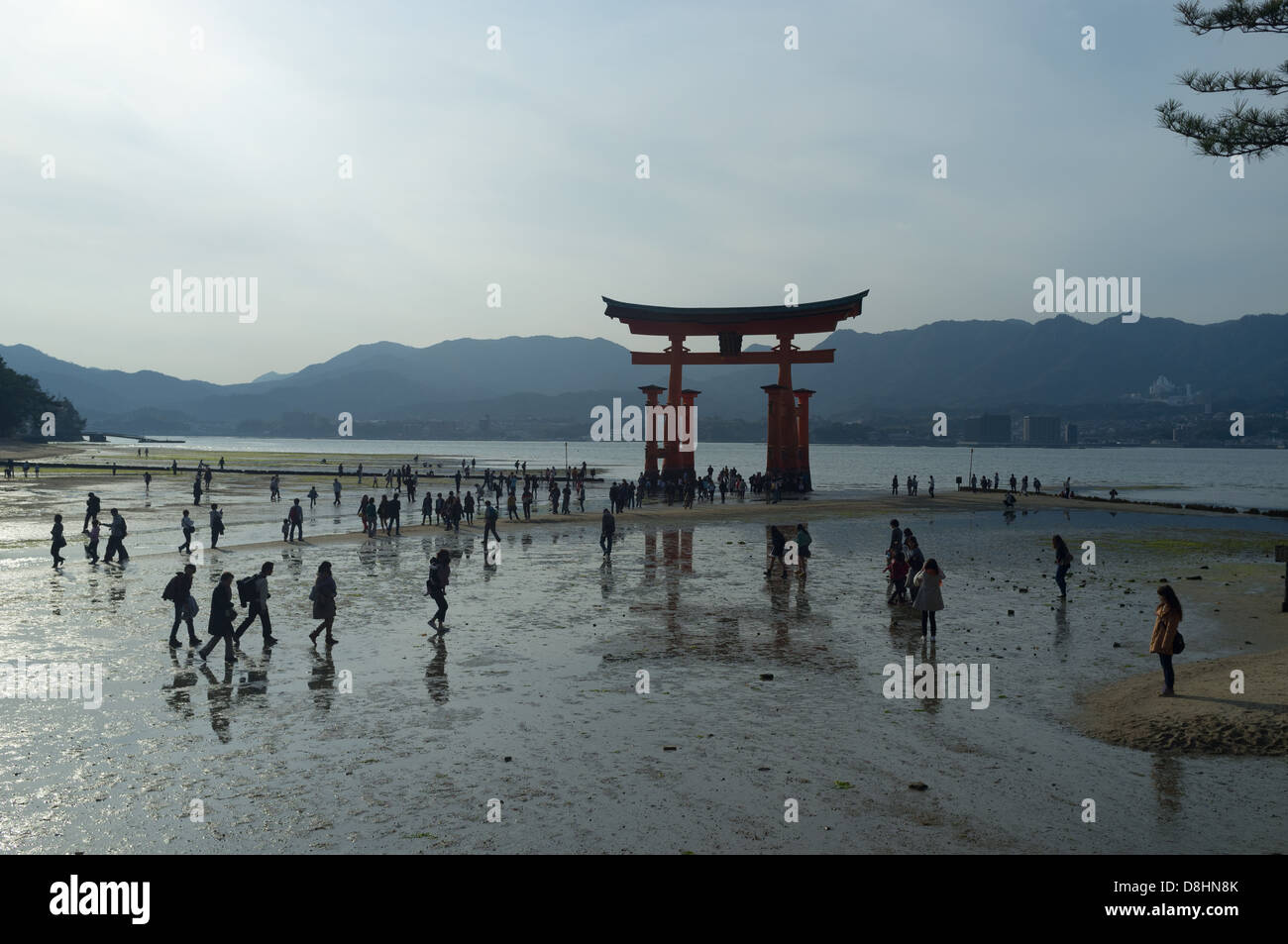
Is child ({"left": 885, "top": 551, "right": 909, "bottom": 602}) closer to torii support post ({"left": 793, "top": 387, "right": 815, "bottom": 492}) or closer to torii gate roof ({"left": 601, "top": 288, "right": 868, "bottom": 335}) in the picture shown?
torii gate roof ({"left": 601, "top": 288, "right": 868, "bottom": 335})

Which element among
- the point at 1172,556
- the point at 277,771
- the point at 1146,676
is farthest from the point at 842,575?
the point at 277,771

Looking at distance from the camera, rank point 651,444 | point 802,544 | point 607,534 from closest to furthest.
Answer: point 802,544 < point 607,534 < point 651,444

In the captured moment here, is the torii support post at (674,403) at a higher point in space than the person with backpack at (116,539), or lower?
higher

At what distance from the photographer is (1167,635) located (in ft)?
35.5

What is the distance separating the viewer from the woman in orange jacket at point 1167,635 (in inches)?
425

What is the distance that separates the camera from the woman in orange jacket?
10.8m

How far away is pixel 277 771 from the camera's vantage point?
8.30m

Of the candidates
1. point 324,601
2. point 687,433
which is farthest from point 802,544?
point 687,433

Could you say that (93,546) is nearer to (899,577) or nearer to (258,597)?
(258,597)

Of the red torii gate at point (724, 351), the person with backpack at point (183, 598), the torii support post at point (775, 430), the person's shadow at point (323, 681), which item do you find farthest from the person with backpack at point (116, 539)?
the torii support post at point (775, 430)

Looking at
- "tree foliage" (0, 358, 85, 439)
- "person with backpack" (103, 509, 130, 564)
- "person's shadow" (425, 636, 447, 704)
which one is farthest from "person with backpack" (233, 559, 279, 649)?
"tree foliage" (0, 358, 85, 439)

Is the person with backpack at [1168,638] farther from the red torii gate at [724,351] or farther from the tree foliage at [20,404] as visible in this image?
the tree foliage at [20,404]

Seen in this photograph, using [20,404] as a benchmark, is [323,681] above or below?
below
